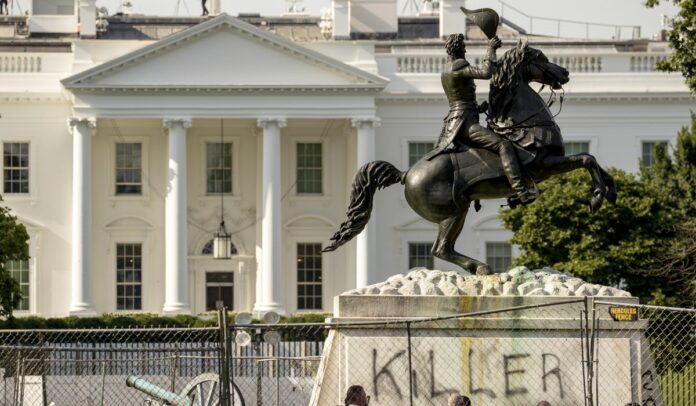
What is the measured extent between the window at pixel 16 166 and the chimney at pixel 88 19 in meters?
4.70

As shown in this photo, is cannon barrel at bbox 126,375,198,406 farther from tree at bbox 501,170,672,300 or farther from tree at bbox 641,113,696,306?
tree at bbox 501,170,672,300

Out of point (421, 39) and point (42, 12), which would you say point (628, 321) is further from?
point (42, 12)

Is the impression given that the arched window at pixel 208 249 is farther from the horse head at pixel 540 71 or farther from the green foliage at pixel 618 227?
the horse head at pixel 540 71

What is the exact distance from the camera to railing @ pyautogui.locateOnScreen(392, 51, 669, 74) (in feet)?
229

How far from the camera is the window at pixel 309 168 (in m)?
70.2

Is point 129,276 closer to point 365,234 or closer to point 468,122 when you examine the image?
point 365,234

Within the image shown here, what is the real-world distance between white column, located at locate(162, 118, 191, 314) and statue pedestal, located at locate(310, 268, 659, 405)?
48180 millimetres

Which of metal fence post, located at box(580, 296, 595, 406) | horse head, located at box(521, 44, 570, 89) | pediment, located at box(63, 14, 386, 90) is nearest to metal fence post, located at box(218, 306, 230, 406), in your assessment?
metal fence post, located at box(580, 296, 595, 406)

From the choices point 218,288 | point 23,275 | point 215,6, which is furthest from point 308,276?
point 215,6

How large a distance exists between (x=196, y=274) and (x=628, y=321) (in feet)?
170

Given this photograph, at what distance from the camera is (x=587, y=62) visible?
70.2 m

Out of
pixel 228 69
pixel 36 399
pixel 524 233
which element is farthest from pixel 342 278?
pixel 36 399

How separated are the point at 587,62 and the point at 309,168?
33.3 feet

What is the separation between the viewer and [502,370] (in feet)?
61.0
